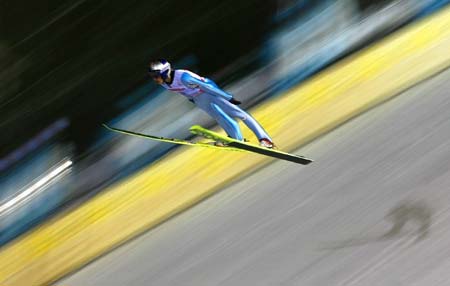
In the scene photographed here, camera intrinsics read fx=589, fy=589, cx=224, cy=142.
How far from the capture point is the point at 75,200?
2309 mm

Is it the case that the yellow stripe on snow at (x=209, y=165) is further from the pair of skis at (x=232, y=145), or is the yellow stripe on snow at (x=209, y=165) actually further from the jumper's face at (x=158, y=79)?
the jumper's face at (x=158, y=79)

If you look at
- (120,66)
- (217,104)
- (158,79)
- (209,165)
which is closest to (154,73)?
(158,79)

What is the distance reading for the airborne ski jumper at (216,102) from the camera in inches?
80.1

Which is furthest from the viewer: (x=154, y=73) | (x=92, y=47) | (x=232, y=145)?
(x=92, y=47)

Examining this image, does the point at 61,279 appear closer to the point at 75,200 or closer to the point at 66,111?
the point at 75,200

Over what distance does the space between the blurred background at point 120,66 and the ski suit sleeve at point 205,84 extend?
52mm

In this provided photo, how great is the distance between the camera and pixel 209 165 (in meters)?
2.10

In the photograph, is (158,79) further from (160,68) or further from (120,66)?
(120,66)

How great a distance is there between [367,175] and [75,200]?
1.14 meters

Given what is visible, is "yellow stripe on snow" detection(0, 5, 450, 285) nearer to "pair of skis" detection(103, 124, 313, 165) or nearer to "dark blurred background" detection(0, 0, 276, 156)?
"pair of skis" detection(103, 124, 313, 165)

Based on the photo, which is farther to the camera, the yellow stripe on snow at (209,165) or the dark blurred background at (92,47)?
the dark blurred background at (92,47)

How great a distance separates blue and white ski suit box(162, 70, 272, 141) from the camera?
204 cm

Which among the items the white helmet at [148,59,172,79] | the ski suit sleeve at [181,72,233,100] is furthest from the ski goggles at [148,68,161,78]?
the ski suit sleeve at [181,72,233,100]

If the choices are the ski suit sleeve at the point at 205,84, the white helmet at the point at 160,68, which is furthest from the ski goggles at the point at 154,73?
the ski suit sleeve at the point at 205,84
